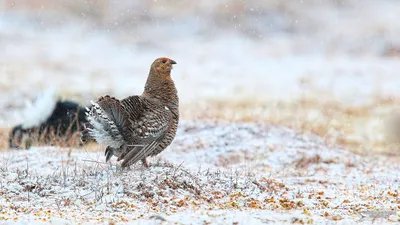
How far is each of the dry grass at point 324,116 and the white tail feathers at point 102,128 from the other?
291 inches

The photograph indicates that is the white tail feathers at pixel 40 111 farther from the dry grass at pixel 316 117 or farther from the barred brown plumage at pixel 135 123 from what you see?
the barred brown plumage at pixel 135 123

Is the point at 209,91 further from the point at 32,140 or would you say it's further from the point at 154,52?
the point at 32,140

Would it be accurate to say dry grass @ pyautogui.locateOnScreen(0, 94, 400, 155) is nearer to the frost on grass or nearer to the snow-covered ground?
the snow-covered ground

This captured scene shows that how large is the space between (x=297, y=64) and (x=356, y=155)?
51.3 feet

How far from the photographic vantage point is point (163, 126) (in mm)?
8766

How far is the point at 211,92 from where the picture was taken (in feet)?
78.1

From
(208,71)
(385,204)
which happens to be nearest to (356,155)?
(385,204)

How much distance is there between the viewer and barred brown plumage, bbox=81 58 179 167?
8375 millimetres

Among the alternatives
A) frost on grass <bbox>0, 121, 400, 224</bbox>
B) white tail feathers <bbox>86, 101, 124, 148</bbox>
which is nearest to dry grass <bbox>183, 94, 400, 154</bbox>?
frost on grass <bbox>0, 121, 400, 224</bbox>

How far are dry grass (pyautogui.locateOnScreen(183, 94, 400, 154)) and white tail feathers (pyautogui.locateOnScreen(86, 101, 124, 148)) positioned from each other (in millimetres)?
7386

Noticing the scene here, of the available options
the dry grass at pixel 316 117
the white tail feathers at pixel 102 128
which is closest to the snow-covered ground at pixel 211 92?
the dry grass at pixel 316 117

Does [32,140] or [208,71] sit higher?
[208,71]

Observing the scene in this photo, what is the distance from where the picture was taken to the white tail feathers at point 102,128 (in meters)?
8.35

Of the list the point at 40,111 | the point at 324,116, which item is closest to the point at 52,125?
the point at 40,111
